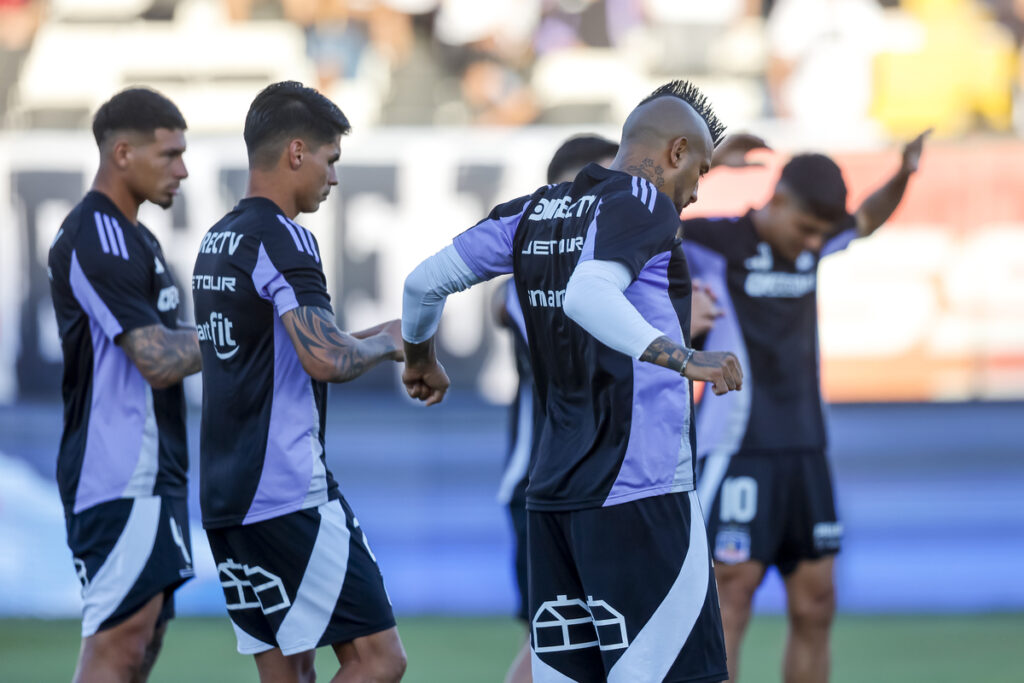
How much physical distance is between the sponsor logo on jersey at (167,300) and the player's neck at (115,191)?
24 centimetres

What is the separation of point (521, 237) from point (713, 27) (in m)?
6.11

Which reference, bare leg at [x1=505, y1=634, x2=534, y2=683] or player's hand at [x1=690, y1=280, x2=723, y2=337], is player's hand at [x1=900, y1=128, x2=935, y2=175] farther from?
bare leg at [x1=505, y1=634, x2=534, y2=683]

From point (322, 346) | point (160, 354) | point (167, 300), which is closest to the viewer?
point (322, 346)

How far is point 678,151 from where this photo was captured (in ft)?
10.0

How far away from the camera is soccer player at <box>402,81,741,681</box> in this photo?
9.68 ft

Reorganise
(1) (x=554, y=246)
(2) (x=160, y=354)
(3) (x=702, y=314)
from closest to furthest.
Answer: (1) (x=554, y=246)
(3) (x=702, y=314)
(2) (x=160, y=354)

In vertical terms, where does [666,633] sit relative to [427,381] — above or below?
below

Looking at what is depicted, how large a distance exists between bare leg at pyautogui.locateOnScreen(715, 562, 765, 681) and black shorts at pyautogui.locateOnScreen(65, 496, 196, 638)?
1.92 meters

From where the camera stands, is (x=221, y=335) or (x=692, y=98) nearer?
(x=692, y=98)

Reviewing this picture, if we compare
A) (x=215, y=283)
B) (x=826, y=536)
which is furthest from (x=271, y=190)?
(x=826, y=536)

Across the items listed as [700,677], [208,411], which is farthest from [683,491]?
[208,411]

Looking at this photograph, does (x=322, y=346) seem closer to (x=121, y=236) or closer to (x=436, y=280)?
(x=436, y=280)

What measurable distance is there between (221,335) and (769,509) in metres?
2.17

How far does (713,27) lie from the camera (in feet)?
28.8
